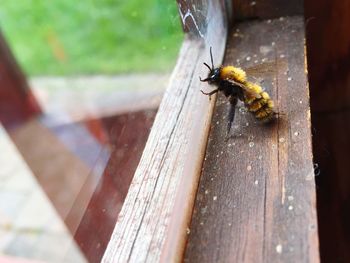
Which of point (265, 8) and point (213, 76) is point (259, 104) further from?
point (265, 8)

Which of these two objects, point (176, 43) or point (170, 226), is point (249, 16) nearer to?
point (176, 43)

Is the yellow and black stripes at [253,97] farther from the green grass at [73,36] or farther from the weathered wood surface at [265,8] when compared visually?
the green grass at [73,36]

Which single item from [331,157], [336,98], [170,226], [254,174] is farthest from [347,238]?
[170,226]

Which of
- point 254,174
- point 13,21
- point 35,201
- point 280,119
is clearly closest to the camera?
point 254,174

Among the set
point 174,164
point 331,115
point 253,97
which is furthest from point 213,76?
→ point 331,115

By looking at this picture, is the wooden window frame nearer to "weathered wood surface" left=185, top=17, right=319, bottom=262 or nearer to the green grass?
"weathered wood surface" left=185, top=17, right=319, bottom=262

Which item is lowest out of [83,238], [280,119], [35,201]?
[35,201]

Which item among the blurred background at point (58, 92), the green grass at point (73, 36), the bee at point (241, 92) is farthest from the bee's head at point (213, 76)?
the green grass at point (73, 36)

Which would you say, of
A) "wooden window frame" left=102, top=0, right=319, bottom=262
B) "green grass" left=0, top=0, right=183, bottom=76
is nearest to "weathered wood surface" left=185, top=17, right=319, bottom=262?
"wooden window frame" left=102, top=0, right=319, bottom=262
